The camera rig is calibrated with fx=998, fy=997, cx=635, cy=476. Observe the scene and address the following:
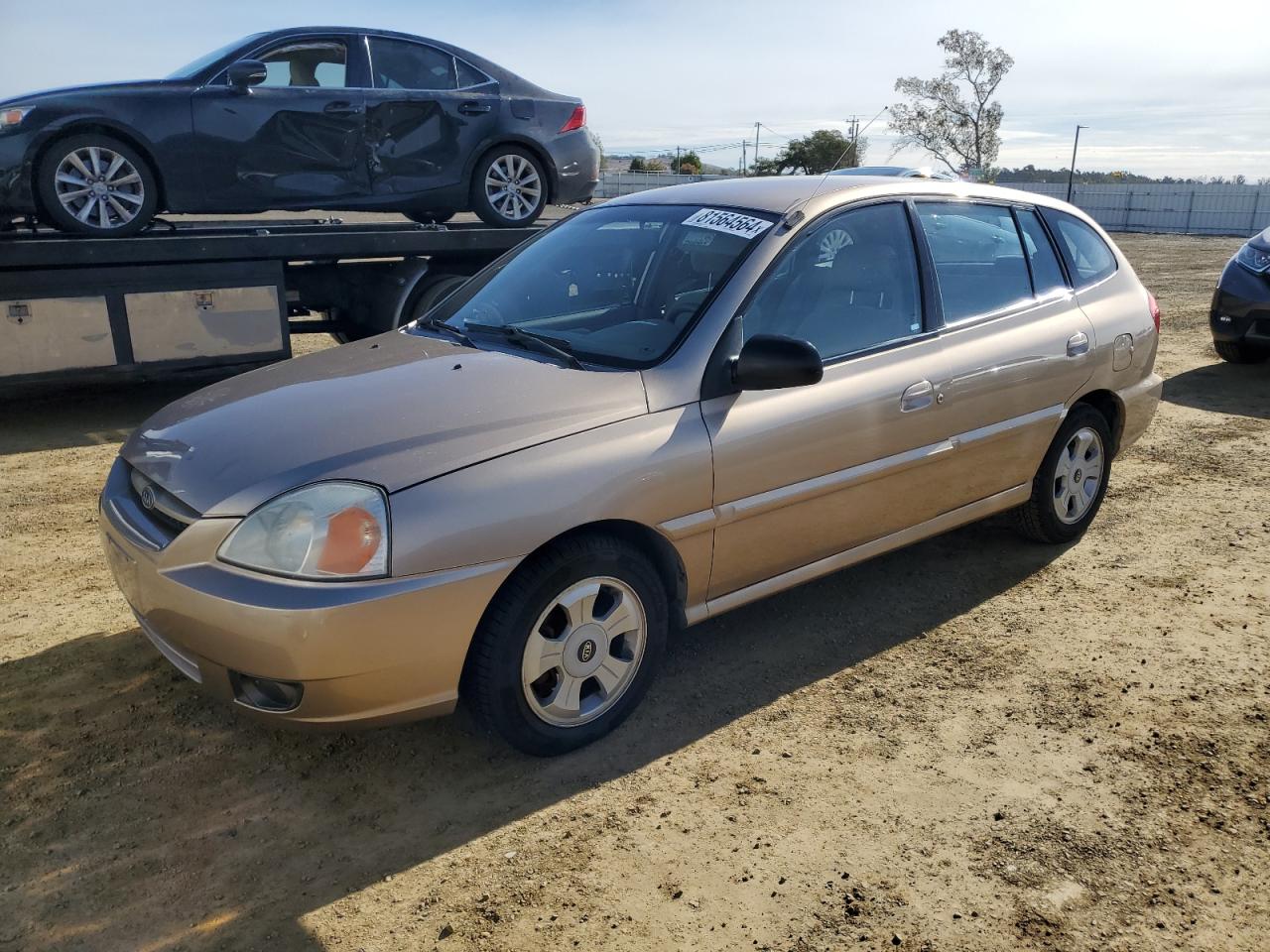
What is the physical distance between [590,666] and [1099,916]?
4.86 feet

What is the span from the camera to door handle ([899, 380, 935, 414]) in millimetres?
3662

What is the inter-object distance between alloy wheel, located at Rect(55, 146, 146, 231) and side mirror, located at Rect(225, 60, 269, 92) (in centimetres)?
91

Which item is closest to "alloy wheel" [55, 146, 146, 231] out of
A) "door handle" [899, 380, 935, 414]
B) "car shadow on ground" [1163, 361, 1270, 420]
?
"door handle" [899, 380, 935, 414]

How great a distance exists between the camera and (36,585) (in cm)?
427

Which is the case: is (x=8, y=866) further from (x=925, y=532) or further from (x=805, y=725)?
(x=925, y=532)

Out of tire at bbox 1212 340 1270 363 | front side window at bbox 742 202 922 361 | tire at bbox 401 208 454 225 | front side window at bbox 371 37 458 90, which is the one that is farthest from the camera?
tire at bbox 1212 340 1270 363

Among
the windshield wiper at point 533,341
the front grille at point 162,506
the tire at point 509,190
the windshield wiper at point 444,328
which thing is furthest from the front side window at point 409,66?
the front grille at point 162,506

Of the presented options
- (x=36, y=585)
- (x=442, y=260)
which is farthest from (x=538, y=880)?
(x=442, y=260)

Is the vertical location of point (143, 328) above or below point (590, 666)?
above

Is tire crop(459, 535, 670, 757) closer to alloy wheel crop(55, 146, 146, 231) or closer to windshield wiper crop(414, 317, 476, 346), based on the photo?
windshield wiper crop(414, 317, 476, 346)

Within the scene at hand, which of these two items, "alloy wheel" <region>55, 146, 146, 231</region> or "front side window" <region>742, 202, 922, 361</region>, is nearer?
"front side window" <region>742, 202, 922, 361</region>

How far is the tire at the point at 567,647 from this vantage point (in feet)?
9.10

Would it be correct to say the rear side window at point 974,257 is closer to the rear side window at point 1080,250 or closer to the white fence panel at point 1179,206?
the rear side window at point 1080,250

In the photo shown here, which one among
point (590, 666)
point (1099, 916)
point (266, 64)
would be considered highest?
point (266, 64)
